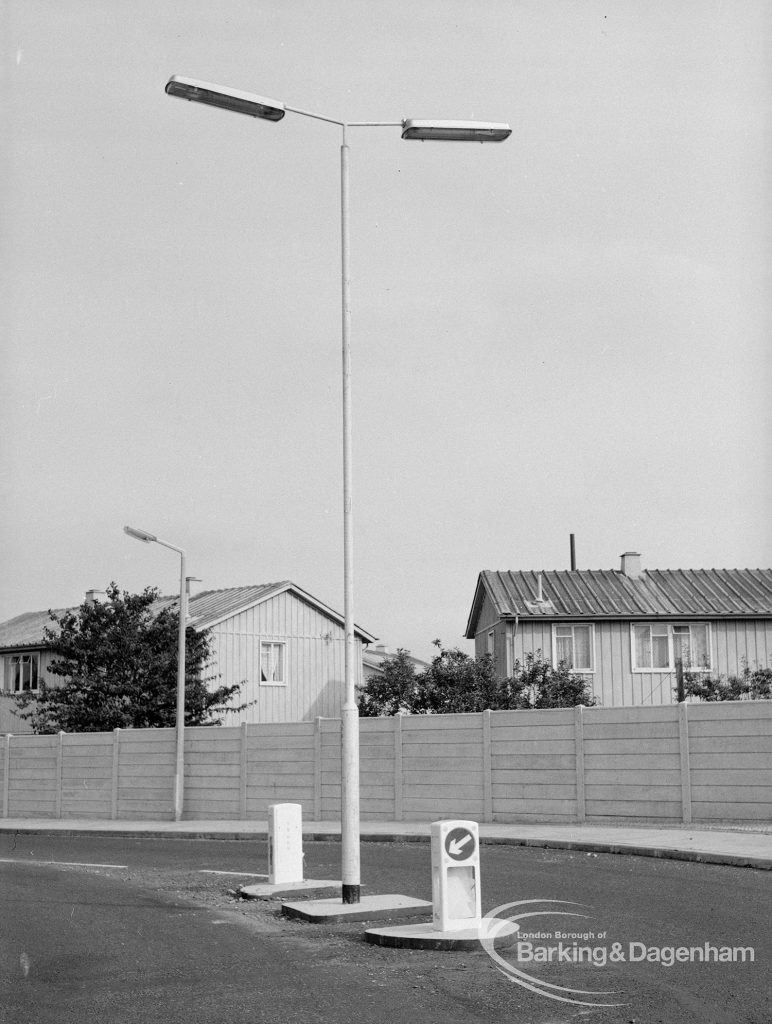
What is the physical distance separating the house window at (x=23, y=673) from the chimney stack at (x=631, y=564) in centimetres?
2314

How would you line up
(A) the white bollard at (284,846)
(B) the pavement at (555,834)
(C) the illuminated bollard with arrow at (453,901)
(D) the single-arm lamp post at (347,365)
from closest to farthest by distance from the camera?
(C) the illuminated bollard with arrow at (453,901), (D) the single-arm lamp post at (347,365), (A) the white bollard at (284,846), (B) the pavement at (555,834)

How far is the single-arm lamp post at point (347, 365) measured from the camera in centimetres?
1186

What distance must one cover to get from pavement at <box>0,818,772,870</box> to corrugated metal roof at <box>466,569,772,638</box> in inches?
569

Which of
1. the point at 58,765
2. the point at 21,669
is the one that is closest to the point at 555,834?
the point at 58,765

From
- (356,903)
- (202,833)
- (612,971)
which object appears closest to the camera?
(612,971)

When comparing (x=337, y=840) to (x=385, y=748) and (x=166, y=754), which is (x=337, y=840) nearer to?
(x=385, y=748)

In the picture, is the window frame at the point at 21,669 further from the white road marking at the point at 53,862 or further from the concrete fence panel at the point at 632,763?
the concrete fence panel at the point at 632,763

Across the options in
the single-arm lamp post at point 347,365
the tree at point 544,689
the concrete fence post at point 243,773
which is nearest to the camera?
the single-arm lamp post at point 347,365

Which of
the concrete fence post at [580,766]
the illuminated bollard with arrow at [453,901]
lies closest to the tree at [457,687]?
the concrete fence post at [580,766]

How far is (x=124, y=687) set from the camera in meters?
38.0

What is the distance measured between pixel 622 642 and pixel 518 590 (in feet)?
12.4

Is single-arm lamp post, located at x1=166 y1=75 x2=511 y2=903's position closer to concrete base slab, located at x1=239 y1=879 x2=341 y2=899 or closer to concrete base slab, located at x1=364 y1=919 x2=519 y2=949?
concrete base slab, located at x1=239 y1=879 x2=341 y2=899

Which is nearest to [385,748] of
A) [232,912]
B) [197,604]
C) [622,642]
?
[232,912]

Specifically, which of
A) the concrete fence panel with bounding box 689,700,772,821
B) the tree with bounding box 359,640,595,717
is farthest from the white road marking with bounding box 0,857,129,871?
the tree with bounding box 359,640,595,717
